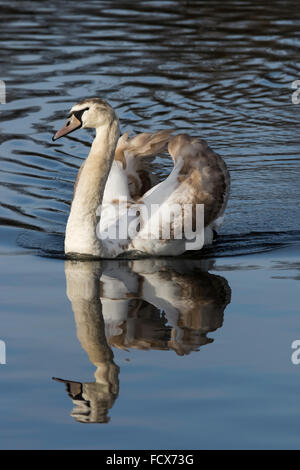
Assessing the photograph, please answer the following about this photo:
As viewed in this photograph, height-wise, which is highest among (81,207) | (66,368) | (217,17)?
(217,17)

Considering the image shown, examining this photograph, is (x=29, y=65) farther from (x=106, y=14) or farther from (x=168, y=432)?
(x=168, y=432)

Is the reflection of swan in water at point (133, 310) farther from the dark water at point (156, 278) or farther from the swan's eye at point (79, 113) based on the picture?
the swan's eye at point (79, 113)

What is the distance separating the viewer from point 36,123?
14359 mm

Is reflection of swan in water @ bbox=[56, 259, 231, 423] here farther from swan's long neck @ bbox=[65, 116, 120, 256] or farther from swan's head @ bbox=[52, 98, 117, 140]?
swan's head @ bbox=[52, 98, 117, 140]

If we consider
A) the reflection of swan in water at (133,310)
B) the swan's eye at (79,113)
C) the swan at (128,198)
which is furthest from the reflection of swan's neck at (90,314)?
the swan's eye at (79,113)

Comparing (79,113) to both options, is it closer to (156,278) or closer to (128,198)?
(128,198)

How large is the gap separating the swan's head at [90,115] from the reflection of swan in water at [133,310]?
4.01ft

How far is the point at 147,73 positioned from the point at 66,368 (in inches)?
422

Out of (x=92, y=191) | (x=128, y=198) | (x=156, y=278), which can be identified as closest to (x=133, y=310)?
(x=156, y=278)

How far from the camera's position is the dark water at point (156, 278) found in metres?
6.07

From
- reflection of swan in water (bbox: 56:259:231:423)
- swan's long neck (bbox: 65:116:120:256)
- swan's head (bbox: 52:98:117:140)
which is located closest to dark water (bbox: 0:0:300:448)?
reflection of swan in water (bbox: 56:259:231:423)

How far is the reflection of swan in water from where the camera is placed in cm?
647
